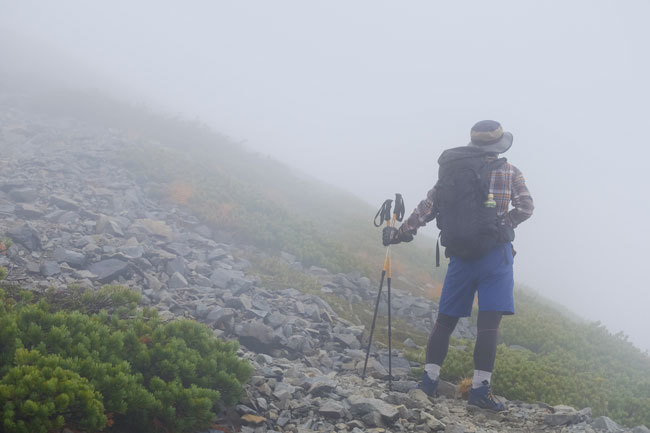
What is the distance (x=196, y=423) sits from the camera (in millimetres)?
4379

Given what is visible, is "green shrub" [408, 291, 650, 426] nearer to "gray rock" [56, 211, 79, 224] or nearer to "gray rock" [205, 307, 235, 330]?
"gray rock" [205, 307, 235, 330]

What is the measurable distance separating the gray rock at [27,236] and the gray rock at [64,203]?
10.1 ft

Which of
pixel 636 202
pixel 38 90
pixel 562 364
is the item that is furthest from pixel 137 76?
pixel 636 202

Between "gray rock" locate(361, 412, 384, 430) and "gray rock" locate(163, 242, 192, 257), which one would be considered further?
"gray rock" locate(163, 242, 192, 257)

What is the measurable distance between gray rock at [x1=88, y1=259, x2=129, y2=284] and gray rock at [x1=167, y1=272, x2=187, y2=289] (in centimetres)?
88

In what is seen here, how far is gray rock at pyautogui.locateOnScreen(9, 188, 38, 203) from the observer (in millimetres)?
11872

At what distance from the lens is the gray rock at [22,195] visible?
38.9 feet

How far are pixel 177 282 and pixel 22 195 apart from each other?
5847 mm

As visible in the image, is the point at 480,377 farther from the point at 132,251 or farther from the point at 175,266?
the point at 132,251

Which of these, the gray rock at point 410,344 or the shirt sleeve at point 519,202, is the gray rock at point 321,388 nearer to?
the shirt sleeve at point 519,202

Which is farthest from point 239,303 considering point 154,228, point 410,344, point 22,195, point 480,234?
point 22,195

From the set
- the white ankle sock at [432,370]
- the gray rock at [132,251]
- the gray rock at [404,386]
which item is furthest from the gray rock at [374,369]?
the gray rock at [132,251]

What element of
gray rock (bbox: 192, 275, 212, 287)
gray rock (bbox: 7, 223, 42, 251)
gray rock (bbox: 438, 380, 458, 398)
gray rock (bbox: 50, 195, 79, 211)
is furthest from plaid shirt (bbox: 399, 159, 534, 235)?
gray rock (bbox: 50, 195, 79, 211)

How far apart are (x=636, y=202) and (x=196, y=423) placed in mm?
175259
